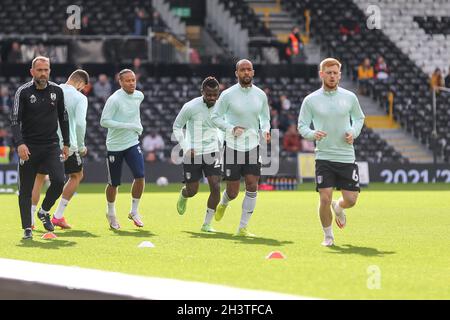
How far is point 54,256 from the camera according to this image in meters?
12.6

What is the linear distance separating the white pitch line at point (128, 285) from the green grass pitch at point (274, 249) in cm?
87

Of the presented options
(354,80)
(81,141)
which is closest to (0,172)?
(354,80)

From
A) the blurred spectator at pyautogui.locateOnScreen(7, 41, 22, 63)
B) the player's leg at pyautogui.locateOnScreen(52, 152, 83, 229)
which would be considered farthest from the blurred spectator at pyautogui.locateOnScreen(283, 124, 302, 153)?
the player's leg at pyautogui.locateOnScreen(52, 152, 83, 229)

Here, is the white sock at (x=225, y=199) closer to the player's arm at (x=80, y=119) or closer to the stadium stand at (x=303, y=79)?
the player's arm at (x=80, y=119)

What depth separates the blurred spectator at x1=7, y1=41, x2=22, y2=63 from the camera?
3884cm

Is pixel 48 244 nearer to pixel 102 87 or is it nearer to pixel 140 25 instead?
pixel 102 87

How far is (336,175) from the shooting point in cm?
1409

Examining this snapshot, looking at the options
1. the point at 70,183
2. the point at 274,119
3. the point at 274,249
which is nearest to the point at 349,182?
the point at 274,249

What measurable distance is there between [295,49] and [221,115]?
27032 mm

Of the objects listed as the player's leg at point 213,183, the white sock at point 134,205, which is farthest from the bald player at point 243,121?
the white sock at point 134,205

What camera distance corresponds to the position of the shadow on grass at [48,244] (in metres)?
13.9
